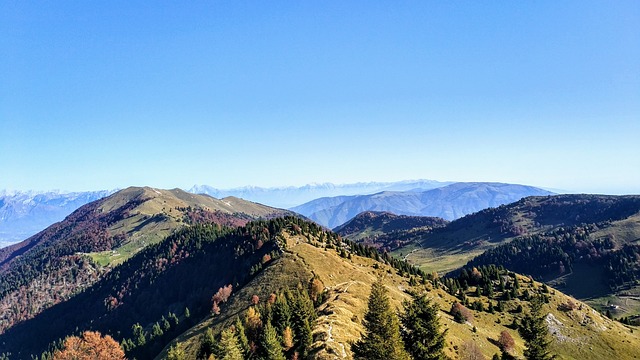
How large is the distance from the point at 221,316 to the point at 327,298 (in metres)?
35.2

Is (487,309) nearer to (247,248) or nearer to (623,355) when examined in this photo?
(623,355)

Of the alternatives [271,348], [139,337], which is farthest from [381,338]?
[139,337]

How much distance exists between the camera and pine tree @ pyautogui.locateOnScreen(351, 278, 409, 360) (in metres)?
35.8

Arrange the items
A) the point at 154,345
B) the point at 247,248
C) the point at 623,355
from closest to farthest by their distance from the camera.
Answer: the point at 623,355
the point at 154,345
the point at 247,248

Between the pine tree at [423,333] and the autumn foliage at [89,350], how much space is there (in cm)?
10085

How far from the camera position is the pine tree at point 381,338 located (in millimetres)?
35844

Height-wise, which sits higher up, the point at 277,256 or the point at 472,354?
the point at 277,256

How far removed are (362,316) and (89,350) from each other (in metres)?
86.3

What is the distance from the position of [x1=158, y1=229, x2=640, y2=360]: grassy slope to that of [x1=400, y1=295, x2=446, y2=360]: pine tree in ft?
48.9

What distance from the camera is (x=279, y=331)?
66.6m

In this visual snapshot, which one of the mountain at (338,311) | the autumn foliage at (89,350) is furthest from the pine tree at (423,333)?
the autumn foliage at (89,350)

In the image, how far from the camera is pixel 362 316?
236 ft

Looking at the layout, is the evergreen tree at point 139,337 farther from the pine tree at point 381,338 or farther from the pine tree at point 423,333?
the pine tree at point 381,338

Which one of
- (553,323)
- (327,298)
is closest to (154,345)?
(327,298)
